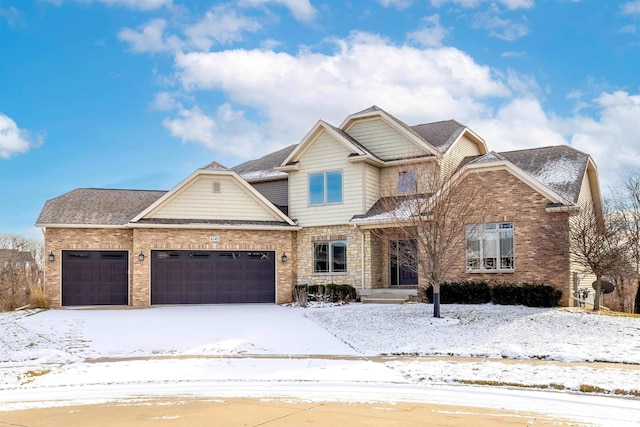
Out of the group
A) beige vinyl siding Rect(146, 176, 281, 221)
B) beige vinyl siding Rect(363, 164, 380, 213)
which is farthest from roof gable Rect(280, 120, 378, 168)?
beige vinyl siding Rect(146, 176, 281, 221)

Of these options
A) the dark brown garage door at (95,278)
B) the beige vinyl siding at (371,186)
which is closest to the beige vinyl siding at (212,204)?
the dark brown garage door at (95,278)

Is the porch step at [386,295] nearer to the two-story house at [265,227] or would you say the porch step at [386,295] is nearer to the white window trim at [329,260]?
the two-story house at [265,227]

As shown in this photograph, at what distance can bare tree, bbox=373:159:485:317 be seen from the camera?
17984 millimetres

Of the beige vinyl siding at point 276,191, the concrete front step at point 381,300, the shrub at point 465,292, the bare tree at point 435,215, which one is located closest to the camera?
the bare tree at point 435,215

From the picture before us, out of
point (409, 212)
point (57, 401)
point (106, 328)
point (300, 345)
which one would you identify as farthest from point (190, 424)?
point (409, 212)

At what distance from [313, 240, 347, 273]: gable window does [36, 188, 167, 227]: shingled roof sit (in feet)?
25.1

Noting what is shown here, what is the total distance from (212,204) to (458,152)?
413 inches

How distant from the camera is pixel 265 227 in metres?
24.7

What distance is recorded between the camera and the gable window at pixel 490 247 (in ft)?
69.3

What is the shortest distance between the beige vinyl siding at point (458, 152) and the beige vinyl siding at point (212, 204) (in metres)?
7.37

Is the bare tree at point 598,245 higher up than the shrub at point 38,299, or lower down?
higher up

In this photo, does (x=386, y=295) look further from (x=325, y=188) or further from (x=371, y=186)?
(x=325, y=188)

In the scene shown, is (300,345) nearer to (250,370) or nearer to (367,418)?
(250,370)

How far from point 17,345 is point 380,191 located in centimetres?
1515
